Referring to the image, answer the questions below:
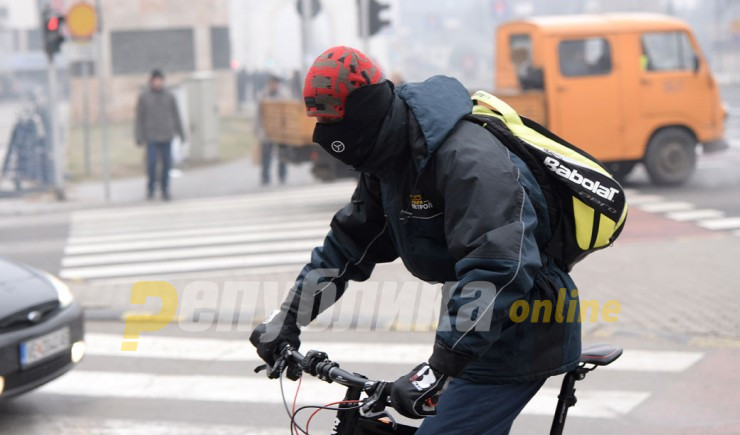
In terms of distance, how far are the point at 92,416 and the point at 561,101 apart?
9.99 m

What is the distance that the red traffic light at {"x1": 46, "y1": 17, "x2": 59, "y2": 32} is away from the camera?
690 inches

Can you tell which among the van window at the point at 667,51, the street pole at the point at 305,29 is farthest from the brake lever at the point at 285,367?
the street pole at the point at 305,29

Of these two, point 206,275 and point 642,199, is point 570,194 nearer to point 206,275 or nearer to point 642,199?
point 206,275

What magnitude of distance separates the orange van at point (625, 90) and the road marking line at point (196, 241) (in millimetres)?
3546

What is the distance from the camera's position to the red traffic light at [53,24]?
690 inches

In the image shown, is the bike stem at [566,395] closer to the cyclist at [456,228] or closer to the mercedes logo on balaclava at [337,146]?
the cyclist at [456,228]

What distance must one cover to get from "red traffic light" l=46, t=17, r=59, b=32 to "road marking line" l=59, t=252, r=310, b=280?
7.25 meters

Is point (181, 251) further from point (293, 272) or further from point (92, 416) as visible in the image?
point (92, 416)

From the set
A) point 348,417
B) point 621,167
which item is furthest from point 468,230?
point 621,167

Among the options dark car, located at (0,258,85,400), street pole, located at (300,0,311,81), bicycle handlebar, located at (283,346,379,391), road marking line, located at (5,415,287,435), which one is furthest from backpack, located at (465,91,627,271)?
street pole, located at (300,0,311,81)

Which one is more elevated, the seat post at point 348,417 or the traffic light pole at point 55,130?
the seat post at point 348,417

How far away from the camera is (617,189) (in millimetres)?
3082

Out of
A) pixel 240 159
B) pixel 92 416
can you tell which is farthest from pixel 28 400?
pixel 240 159

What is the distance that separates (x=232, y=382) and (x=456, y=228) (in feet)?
13.7
